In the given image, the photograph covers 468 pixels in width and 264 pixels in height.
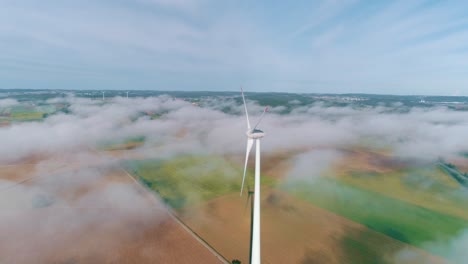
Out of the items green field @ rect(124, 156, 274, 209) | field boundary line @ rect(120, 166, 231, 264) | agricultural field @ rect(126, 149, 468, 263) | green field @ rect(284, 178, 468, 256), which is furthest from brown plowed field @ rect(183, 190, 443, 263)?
green field @ rect(124, 156, 274, 209)

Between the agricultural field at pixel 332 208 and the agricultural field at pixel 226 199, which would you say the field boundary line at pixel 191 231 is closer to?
the agricultural field at pixel 226 199

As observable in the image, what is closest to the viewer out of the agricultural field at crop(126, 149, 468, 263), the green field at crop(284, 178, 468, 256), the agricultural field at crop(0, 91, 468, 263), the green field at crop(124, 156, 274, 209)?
the agricultural field at crop(0, 91, 468, 263)

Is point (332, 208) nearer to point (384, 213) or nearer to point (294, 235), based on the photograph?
point (384, 213)

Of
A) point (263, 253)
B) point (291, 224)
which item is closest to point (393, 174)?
point (291, 224)

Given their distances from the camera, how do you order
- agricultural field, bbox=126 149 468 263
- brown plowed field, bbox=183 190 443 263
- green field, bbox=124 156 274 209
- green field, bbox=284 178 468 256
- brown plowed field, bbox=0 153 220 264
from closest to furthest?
1. brown plowed field, bbox=0 153 220 264
2. brown plowed field, bbox=183 190 443 263
3. agricultural field, bbox=126 149 468 263
4. green field, bbox=284 178 468 256
5. green field, bbox=124 156 274 209

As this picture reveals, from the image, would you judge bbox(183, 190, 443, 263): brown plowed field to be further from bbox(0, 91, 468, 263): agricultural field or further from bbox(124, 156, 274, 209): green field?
bbox(124, 156, 274, 209): green field

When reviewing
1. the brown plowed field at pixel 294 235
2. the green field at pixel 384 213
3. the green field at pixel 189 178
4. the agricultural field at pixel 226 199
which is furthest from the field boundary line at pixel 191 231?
the green field at pixel 384 213

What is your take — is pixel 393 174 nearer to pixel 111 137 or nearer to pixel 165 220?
pixel 165 220

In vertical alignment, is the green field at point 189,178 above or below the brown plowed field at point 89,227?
above

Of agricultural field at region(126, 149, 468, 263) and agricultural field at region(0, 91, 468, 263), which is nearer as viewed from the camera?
agricultural field at region(0, 91, 468, 263)
